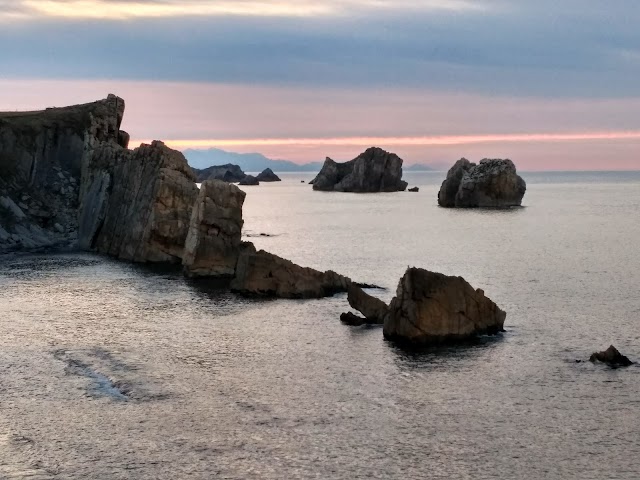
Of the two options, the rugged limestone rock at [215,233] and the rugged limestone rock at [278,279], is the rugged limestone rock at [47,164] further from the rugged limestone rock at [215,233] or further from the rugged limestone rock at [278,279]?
the rugged limestone rock at [278,279]

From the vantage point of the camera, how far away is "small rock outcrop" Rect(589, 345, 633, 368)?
41406mm

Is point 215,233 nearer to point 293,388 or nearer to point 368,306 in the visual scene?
point 368,306

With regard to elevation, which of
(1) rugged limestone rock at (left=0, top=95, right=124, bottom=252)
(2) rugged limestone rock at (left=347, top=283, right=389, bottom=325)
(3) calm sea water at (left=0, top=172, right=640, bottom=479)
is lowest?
(3) calm sea water at (left=0, top=172, right=640, bottom=479)

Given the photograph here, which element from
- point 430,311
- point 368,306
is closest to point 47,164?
point 368,306

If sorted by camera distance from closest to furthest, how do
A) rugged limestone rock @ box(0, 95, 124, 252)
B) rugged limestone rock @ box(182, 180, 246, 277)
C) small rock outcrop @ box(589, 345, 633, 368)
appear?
small rock outcrop @ box(589, 345, 633, 368) < rugged limestone rock @ box(182, 180, 246, 277) < rugged limestone rock @ box(0, 95, 124, 252)

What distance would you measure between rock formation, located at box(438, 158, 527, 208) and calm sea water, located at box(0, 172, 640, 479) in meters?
114

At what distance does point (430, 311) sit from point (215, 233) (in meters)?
29.8

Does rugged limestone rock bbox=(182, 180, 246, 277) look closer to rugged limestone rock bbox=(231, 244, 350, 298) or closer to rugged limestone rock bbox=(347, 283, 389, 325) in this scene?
rugged limestone rock bbox=(231, 244, 350, 298)

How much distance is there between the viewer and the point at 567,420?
3312cm

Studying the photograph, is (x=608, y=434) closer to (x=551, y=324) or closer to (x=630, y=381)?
(x=630, y=381)

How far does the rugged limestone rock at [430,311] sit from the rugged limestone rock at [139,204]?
128 feet

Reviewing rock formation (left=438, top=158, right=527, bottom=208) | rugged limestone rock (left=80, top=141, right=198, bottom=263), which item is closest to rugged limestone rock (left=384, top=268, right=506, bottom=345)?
rugged limestone rock (left=80, top=141, right=198, bottom=263)

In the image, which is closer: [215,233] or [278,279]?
[278,279]

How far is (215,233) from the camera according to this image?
71438 mm
